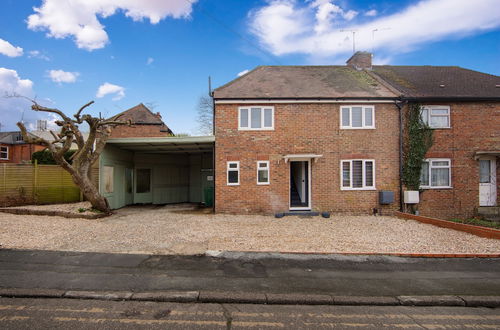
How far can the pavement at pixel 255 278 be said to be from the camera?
4125 mm

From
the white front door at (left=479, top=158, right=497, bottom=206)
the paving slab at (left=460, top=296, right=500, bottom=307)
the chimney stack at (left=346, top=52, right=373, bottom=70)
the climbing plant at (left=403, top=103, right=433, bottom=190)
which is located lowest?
the paving slab at (left=460, top=296, right=500, bottom=307)

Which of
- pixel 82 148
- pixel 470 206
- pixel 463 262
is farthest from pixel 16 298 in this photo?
pixel 470 206

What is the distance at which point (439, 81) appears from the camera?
14.0m

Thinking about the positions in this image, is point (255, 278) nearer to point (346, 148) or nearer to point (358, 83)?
point (346, 148)

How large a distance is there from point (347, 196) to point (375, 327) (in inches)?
341

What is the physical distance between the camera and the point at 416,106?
12016mm

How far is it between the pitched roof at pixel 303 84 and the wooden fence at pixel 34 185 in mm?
9074

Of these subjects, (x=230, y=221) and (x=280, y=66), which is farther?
(x=280, y=66)

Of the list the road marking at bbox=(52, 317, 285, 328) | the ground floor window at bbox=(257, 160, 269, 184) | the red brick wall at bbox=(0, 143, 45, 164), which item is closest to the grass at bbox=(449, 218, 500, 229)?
the ground floor window at bbox=(257, 160, 269, 184)

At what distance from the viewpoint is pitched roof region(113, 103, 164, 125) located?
22.3 meters

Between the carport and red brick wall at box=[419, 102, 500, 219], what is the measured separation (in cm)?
1098

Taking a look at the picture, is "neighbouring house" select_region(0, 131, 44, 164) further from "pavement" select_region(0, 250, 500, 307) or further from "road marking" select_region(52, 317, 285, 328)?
"road marking" select_region(52, 317, 285, 328)

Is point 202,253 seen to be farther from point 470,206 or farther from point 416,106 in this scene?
point 470,206

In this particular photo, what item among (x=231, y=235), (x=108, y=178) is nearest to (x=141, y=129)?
(x=108, y=178)
